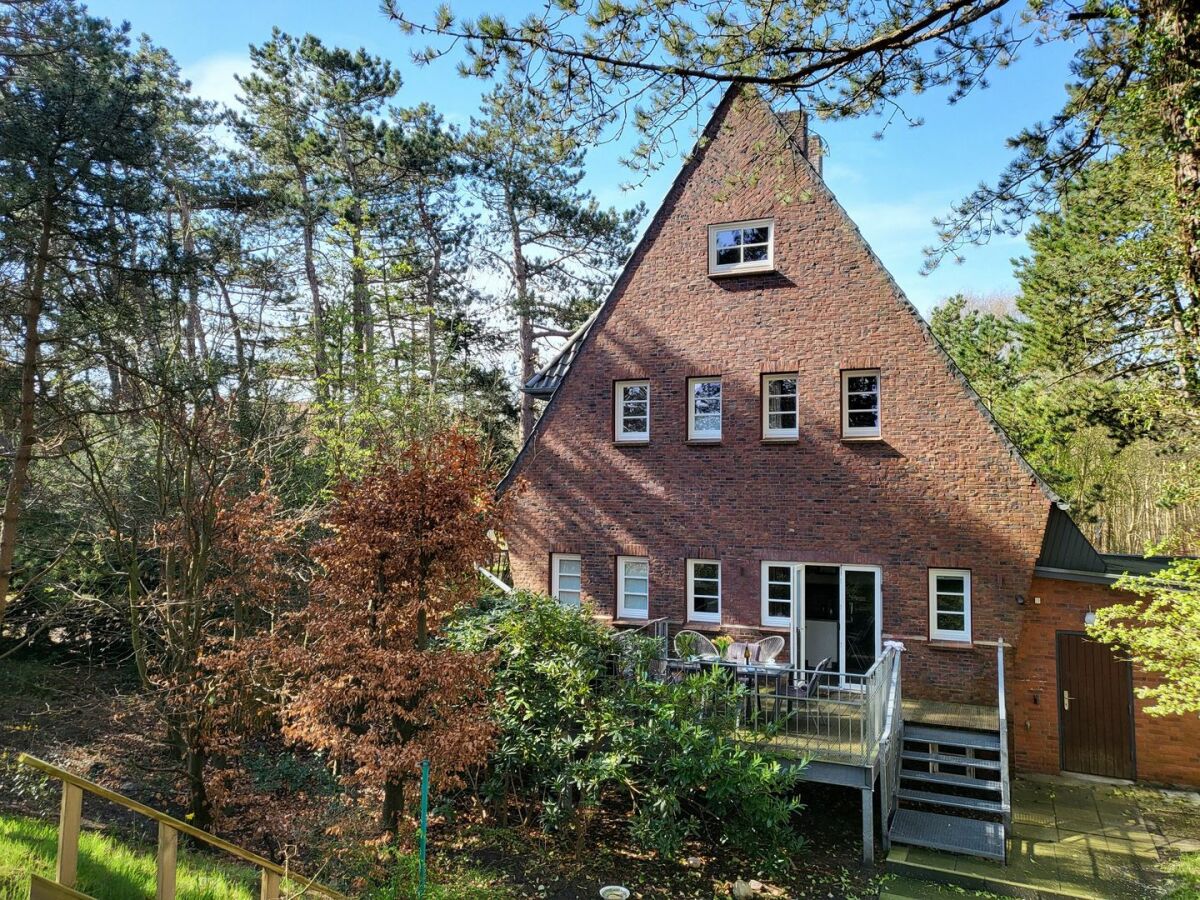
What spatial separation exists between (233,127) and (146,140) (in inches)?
508

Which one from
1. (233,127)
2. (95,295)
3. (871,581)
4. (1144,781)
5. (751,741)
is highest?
(233,127)

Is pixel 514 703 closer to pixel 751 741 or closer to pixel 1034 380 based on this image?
pixel 751 741

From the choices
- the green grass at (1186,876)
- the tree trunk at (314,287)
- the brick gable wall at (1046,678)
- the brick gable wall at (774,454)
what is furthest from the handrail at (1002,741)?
the tree trunk at (314,287)

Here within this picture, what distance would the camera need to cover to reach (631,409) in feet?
43.4

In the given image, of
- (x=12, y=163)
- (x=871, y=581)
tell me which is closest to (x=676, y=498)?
(x=871, y=581)

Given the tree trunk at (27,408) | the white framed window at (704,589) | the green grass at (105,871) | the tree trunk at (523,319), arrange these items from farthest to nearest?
the tree trunk at (523,319), the white framed window at (704,589), the tree trunk at (27,408), the green grass at (105,871)

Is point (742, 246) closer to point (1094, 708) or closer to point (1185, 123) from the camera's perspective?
point (1185, 123)

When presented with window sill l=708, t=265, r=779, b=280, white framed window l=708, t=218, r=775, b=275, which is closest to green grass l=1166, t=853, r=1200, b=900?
window sill l=708, t=265, r=779, b=280

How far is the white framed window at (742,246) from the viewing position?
40.0 ft

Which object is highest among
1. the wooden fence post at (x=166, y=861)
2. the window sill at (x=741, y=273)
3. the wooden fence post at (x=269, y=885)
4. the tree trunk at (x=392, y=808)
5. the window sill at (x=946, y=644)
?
the window sill at (x=741, y=273)

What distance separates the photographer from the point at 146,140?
10.1 metres

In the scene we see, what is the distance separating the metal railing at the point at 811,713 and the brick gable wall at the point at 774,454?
203 centimetres

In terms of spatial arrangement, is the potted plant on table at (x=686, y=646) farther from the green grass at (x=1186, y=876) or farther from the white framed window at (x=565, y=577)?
the green grass at (x=1186, y=876)

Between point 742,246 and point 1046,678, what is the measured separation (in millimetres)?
8447
